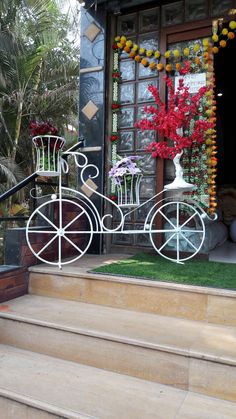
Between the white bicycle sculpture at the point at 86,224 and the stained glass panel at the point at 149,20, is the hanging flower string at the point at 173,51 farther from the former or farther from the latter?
the white bicycle sculpture at the point at 86,224

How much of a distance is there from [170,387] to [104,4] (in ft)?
11.0

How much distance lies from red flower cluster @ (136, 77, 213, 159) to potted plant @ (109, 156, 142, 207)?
1.38 feet

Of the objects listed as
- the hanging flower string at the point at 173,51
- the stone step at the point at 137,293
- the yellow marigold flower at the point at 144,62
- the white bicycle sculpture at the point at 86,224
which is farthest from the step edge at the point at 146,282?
the yellow marigold flower at the point at 144,62

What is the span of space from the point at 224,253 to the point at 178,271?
1179 millimetres

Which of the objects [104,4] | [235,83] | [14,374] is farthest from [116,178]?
[235,83]

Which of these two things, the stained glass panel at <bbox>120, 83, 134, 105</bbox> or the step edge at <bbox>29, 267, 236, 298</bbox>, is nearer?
the step edge at <bbox>29, 267, 236, 298</bbox>

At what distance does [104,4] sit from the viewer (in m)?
3.24

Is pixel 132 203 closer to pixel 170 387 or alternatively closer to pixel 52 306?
pixel 52 306

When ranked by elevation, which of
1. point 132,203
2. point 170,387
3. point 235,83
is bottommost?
point 170,387

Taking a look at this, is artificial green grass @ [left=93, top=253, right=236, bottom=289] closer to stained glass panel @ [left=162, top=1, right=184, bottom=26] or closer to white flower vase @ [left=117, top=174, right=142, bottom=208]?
white flower vase @ [left=117, top=174, right=142, bottom=208]

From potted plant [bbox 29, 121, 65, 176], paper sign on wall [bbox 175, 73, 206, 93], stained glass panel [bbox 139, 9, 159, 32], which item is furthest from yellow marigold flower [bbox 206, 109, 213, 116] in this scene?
potted plant [bbox 29, 121, 65, 176]

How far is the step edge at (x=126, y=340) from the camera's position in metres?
1.48

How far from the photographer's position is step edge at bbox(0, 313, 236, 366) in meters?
1.48

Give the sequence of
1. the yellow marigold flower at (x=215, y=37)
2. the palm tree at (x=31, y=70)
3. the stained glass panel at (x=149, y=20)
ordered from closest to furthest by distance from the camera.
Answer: the yellow marigold flower at (x=215, y=37)
the stained glass panel at (x=149, y=20)
the palm tree at (x=31, y=70)
